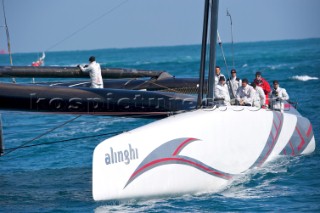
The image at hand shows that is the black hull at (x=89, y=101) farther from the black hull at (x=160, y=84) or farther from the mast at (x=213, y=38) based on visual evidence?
the black hull at (x=160, y=84)

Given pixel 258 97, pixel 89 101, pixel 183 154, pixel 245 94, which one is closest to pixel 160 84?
pixel 245 94

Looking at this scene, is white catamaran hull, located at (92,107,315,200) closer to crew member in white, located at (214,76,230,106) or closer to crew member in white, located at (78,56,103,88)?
crew member in white, located at (214,76,230,106)

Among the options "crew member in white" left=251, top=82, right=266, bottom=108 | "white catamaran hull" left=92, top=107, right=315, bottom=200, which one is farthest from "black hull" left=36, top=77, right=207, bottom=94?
"white catamaran hull" left=92, top=107, right=315, bottom=200

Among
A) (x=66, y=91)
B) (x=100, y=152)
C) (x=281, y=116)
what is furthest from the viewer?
(x=281, y=116)

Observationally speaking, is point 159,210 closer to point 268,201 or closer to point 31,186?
point 268,201

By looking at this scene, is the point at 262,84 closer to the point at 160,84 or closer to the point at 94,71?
the point at 160,84

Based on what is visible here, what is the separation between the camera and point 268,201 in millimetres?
9258

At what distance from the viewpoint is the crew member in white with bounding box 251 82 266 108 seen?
39.0 feet

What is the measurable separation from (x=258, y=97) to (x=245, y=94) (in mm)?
270

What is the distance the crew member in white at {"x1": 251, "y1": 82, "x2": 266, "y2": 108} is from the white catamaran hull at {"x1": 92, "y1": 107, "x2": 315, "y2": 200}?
0.46 m

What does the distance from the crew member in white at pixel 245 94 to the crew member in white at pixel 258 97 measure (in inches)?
3.8

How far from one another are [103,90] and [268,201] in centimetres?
316

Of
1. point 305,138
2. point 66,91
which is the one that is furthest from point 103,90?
point 305,138

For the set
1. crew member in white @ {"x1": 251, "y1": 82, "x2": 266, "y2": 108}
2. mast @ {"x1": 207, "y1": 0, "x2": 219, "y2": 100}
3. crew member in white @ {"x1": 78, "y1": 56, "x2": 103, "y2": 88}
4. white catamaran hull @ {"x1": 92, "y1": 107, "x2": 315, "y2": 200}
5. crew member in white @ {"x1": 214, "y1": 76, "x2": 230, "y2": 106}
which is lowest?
white catamaran hull @ {"x1": 92, "y1": 107, "x2": 315, "y2": 200}
